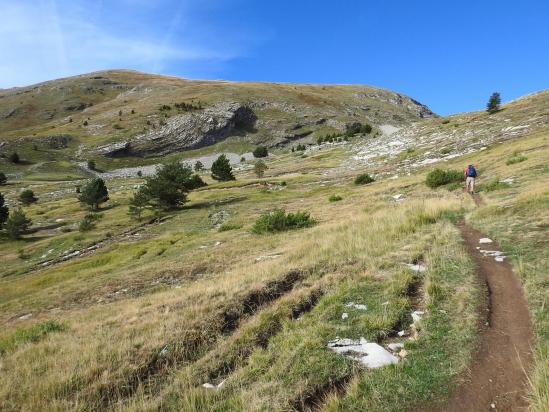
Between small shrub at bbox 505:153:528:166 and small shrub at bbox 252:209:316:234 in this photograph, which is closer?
small shrub at bbox 252:209:316:234

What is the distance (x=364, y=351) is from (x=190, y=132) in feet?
455

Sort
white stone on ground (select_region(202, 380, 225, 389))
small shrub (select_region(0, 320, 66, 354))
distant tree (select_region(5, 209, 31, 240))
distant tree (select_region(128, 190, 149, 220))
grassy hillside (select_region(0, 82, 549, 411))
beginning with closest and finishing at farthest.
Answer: grassy hillside (select_region(0, 82, 549, 411))
white stone on ground (select_region(202, 380, 225, 389))
small shrub (select_region(0, 320, 66, 354))
distant tree (select_region(128, 190, 149, 220))
distant tree (select_region(5, 209, 31, 240))

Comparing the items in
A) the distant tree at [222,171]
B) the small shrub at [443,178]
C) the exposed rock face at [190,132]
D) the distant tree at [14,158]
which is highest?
the exposed rock face at [190,132]

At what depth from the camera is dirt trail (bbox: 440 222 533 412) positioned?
4.95 m

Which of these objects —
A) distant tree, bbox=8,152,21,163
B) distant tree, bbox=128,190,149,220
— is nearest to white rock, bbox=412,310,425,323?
distant tree, bbox=128,190,149,220

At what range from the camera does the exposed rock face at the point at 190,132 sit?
415 feet

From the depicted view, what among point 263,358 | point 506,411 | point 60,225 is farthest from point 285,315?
point 60,225

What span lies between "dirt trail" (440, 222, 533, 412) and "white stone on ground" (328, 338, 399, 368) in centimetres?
121

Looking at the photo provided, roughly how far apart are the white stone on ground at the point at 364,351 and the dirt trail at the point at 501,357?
3.96 feet

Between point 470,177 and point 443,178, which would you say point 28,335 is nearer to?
point 470,177

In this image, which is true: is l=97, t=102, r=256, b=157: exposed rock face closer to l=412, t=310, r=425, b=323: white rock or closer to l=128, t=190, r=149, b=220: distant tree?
l=128, t=190, r=149, b=220: distant tree

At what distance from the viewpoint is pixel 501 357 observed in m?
5.76

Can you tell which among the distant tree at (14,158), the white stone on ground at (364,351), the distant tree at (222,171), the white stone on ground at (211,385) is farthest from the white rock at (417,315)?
the distant tree at (14,158)

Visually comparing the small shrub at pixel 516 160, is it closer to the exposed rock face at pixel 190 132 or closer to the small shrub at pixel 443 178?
the small shrub at pixel 443 178
